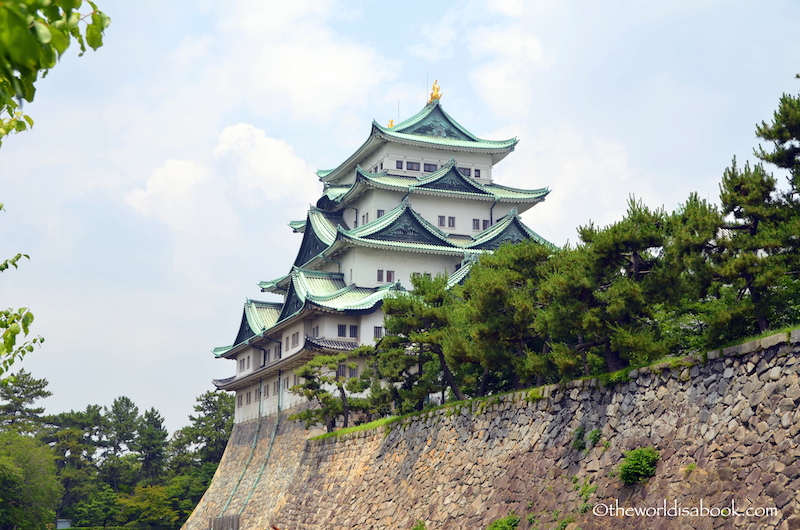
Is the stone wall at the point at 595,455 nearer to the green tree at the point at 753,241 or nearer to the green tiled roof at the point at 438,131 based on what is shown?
the green tree at the point at 753,241

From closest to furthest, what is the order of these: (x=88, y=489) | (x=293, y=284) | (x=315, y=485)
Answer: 1. (x=315, y=485)
2. (x=293, y=284)
3. (x=88, y=489)

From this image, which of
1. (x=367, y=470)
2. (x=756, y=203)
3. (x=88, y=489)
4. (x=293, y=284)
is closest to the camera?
(x=756, y=203)

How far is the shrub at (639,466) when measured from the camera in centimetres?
1375

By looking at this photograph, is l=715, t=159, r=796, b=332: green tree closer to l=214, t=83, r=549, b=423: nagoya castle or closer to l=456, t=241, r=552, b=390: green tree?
l=456, t=241, r=552, b=390: green tree

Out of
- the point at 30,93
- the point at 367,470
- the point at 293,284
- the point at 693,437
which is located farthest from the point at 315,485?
the point at 30,93

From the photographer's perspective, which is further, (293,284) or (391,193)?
(391,193)

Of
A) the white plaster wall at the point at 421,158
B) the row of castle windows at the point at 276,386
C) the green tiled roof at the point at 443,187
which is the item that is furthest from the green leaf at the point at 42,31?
the white plaster wall at the point at 421,158

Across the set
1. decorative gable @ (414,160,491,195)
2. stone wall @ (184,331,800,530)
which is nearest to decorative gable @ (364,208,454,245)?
decorative gable @ (414,160,491,195)

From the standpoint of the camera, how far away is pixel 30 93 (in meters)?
4.03

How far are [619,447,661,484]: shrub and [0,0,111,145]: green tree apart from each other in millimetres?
11987

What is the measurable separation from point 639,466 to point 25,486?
124 feet

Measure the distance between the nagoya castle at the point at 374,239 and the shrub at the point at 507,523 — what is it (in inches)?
736

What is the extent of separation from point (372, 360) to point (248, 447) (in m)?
15.2

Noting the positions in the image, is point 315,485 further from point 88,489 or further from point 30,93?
point 88,489
